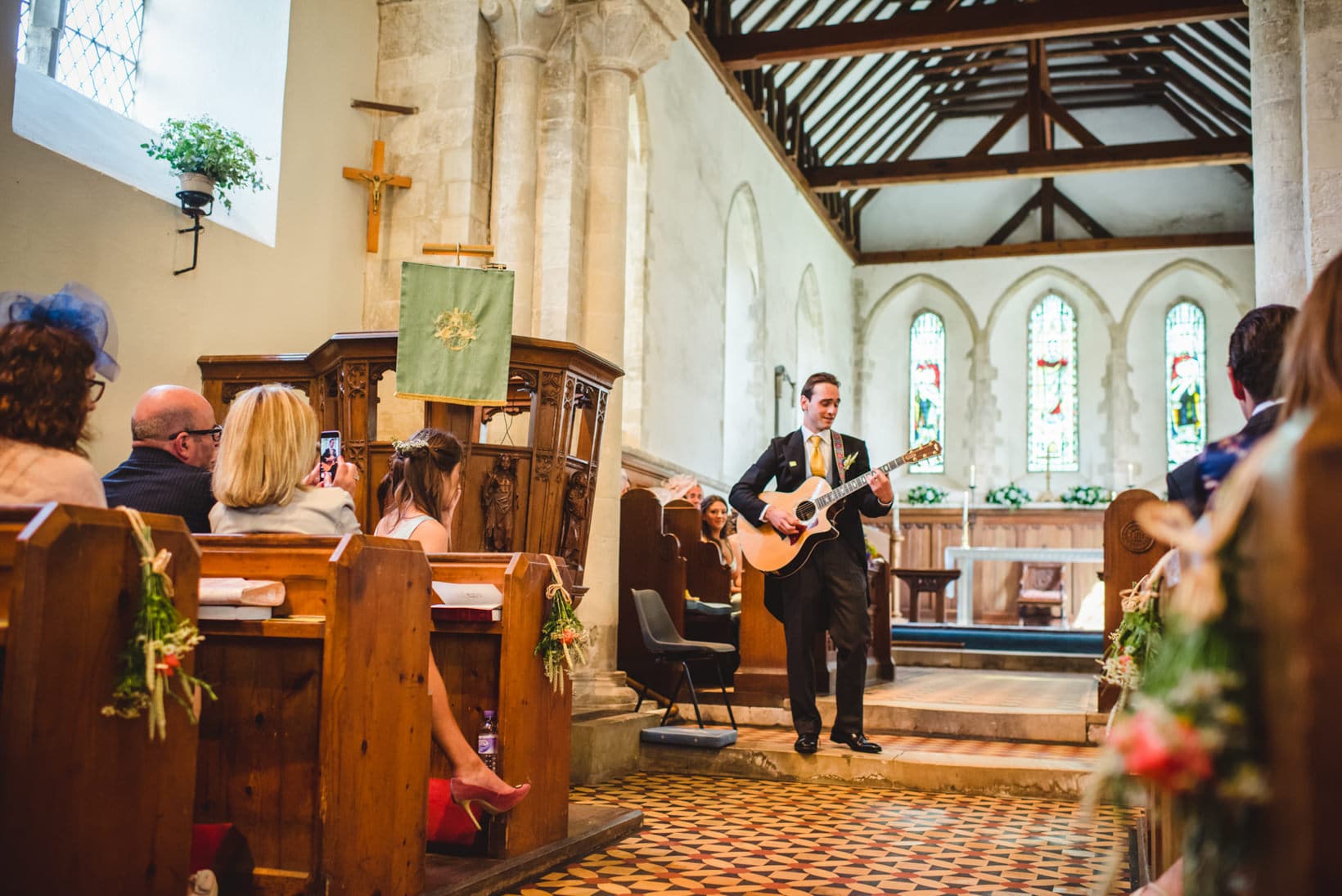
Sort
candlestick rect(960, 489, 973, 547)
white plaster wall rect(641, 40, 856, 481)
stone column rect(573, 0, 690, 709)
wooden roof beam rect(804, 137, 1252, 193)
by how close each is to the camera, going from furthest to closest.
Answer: wooden roof beam rect(804, 137, 1252, 193), candlestick rect(960, 489, 973, 547), white plaster wall rect(641, 40, 856, 481), stone column rect(573, 0, 690, 709)

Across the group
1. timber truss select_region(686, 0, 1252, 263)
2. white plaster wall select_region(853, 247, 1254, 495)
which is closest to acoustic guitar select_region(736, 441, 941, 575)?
timber truss select_region(686, 0, 1252, 263)

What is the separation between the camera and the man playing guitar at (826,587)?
460cm

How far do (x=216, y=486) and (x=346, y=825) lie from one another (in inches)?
31.8

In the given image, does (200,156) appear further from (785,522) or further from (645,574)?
(645,574)

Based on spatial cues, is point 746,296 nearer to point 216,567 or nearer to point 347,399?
point 347,399

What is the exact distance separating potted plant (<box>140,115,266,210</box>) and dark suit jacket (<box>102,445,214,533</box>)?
238 cm

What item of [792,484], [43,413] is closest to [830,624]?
[792,484]

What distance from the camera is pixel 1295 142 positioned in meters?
5.81

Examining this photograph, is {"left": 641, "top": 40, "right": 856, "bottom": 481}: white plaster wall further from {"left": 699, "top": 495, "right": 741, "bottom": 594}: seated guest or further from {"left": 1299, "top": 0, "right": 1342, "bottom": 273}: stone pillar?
{"left": 1299, "top": 0, "right": 1342, "bottom": 273}: stone pillar

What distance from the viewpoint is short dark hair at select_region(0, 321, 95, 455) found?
76.5 inches

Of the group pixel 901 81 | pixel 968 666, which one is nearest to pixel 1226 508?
pixel 968 666

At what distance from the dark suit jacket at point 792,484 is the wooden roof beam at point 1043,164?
34.3 feet

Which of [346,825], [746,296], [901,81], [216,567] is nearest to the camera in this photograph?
[346,825]

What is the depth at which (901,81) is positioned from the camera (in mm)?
15703
